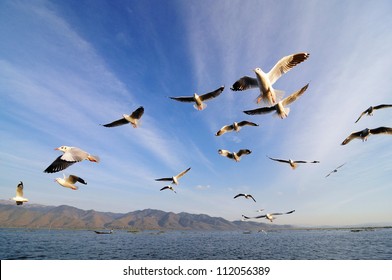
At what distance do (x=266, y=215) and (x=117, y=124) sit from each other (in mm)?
20681

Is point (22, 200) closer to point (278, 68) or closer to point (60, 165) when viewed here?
point (60, 165)

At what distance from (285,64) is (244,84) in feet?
11.2

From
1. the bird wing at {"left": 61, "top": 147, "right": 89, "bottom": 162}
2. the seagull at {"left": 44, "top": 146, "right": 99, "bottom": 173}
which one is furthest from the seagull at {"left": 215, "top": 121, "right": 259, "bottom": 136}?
the bird wing at {"left": 61, "top": 147, "right": 89, "bottom": 162}

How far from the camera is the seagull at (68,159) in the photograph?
610 inches

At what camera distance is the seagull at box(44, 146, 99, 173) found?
15.5 m

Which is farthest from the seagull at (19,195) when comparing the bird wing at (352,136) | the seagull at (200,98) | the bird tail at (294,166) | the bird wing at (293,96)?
the bird wing at (352,136)

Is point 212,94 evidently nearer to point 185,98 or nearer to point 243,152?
point 185,98

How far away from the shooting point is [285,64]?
15297mm

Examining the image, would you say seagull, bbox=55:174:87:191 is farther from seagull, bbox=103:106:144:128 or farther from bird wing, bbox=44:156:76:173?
seagull, bbox=103:106:144:128

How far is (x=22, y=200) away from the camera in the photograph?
60.3 feet

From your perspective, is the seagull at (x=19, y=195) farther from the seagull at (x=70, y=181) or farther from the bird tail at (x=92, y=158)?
the bird tail at (x=92, y=158)

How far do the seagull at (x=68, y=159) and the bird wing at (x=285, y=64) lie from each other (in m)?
11.8

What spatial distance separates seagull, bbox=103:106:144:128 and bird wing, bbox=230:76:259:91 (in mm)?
8336
